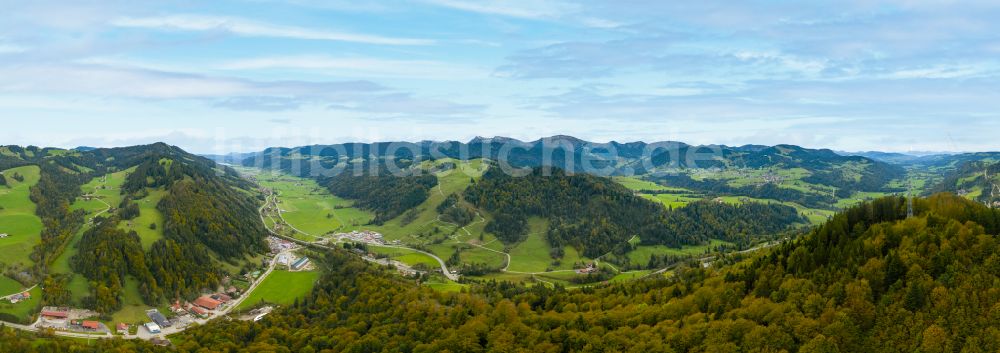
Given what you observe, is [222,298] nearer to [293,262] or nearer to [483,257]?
[293,262]

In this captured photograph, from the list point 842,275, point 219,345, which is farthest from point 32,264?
point 842,275

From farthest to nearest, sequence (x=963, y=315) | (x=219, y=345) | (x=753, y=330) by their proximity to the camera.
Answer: (x=219, y=345), (x=753, y=330), (x=963, y=315)

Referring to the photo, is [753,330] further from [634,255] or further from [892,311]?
[634,255]

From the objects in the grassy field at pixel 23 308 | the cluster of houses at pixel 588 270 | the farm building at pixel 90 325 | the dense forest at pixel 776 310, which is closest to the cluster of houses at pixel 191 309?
the farm building at pixel 90 325

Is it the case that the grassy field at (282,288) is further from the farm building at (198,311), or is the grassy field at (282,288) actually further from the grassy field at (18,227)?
the grassy field at (18,227)

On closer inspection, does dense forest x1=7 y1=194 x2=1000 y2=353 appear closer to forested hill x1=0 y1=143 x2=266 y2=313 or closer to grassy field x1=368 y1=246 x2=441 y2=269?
forested hill x1=0 y1=143 x2=266 y2=313

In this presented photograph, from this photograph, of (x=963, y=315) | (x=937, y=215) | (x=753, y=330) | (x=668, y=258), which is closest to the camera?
(x=963, y=315)

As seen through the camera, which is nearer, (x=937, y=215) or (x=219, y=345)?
(x=937, y=215)
